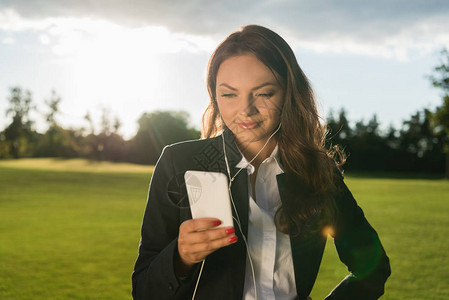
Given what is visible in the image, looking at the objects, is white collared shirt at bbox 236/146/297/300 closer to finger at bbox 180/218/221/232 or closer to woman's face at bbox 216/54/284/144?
woman's face at bbox 216/54/284/144

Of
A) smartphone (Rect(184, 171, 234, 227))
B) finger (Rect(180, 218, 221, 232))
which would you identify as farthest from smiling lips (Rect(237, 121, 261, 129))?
finger (Rect(180, 218, 221, 232))

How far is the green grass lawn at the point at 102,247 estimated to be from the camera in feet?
19.3

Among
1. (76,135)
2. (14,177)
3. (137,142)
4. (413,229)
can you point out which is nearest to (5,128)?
(76,135)

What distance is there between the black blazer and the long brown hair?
0.06m

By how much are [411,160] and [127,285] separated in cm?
6416

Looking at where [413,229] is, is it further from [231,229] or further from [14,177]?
[14,177]

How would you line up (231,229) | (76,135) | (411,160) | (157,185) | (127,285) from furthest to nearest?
(76,135), (411,160), (127,285), (157,185), (231,229)

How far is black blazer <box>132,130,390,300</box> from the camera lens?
1.79 m

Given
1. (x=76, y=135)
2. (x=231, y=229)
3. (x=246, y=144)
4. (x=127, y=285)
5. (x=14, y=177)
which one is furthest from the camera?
(x=76, y=135)

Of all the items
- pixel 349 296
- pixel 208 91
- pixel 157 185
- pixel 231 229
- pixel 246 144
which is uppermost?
pixel 208 91

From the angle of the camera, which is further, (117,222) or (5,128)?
(5,128)

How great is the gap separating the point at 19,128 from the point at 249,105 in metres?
79.8

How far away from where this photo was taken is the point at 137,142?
69750 mm

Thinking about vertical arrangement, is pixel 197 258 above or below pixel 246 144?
below
